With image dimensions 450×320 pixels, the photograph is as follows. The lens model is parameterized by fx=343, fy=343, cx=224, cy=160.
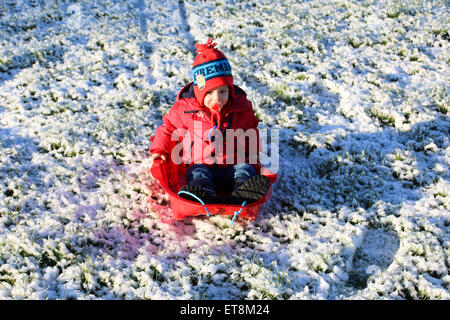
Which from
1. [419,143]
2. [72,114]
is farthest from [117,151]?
[419,143]

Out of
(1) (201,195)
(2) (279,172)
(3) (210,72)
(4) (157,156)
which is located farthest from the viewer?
(2) (279,172)

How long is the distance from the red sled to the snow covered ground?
0.96ft

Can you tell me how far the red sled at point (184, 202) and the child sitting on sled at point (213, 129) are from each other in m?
0.15

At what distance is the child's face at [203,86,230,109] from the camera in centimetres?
412

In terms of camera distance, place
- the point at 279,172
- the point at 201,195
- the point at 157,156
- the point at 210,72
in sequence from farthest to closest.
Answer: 1. the point at 279,172
2. the point at 157,156
3. the point at 210,72
4. the point at 201,195

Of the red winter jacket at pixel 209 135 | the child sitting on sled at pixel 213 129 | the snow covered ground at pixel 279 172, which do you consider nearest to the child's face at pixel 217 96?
the child sitting on sled at pixel 213 129

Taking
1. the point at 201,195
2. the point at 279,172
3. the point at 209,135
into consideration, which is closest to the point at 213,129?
the point at 209,135

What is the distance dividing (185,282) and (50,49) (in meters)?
6.85

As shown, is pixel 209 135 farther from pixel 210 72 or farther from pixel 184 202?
pixel 184 202

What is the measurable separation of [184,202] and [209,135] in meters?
1.10

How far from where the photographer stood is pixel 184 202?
11.3 ft

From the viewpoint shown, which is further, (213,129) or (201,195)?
(213,129)

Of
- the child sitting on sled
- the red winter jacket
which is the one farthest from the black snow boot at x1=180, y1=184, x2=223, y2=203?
the red winter jacket

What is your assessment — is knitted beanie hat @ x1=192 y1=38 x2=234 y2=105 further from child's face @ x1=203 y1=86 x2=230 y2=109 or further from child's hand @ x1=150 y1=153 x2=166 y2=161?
child's hand @ x1=150 y1=153 x2=166 y2=161
